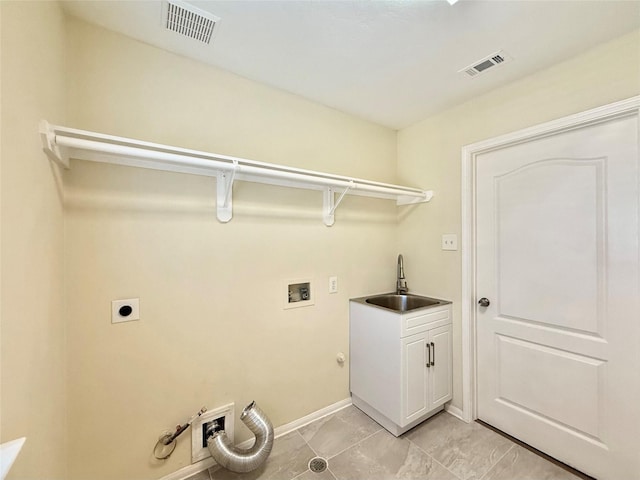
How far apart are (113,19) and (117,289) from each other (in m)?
1.35

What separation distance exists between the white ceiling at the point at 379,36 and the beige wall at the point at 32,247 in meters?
0.49

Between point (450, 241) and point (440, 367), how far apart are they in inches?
38.4

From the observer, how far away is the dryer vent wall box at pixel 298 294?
1910 millimetres

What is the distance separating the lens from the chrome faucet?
2.45m

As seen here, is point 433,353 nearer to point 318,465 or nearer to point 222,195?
point 318,465

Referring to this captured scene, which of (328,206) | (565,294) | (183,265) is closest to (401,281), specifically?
(328,206)

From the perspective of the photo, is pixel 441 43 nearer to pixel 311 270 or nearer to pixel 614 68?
pixel 614 68

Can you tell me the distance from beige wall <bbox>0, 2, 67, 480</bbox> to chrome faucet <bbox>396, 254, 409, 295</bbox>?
2291 millimetres

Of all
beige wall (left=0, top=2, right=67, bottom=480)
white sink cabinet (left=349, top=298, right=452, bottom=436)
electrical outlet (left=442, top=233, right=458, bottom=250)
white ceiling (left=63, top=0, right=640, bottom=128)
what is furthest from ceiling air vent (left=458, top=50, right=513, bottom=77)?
beige wall (left=0, top=2, right=67, bottom=480)

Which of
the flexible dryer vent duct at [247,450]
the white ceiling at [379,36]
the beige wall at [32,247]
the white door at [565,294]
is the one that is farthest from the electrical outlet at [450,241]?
the beige wall at [32,247]

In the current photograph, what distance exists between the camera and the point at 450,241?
2123 millimetres

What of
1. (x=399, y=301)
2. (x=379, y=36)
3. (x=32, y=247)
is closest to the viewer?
(x=32, y=247)

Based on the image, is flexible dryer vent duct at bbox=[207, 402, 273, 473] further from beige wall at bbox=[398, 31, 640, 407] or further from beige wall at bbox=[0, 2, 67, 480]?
beige wall at bbox=[398, 31, 640, 407]

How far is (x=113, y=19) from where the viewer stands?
4.30 ft
